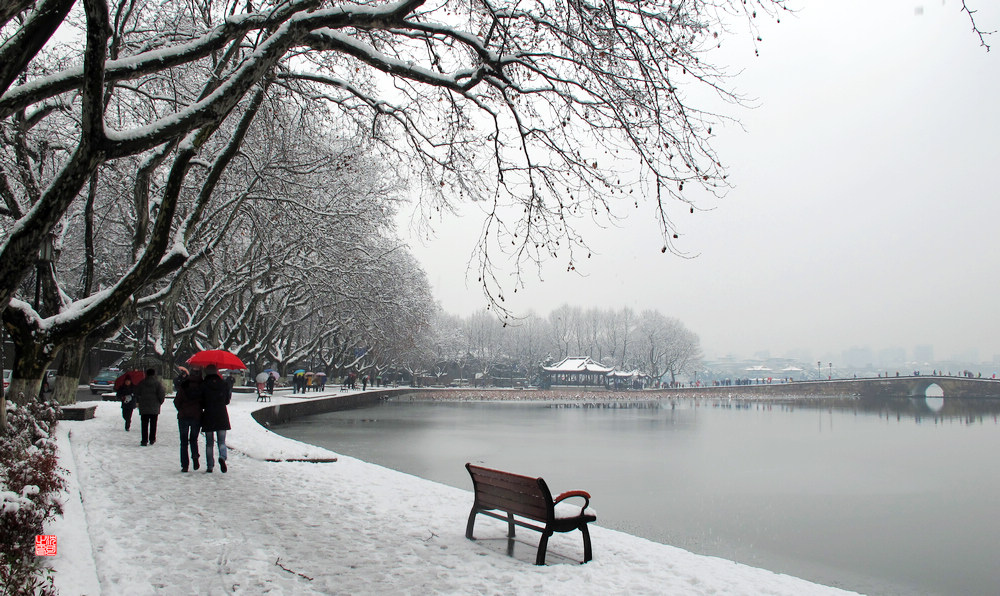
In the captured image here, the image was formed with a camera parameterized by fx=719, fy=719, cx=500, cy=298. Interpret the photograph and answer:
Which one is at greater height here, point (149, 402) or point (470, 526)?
point (149, 402)

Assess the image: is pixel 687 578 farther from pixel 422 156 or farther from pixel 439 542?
pixel 422 156

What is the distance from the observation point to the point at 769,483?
16.3 meters

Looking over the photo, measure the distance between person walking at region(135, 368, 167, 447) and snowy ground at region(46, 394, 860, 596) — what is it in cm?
310

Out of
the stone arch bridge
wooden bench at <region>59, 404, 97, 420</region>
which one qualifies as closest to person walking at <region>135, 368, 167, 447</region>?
wooden bench at <region>59, 404, 97, 420</region>

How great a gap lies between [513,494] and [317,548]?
70.7 inches

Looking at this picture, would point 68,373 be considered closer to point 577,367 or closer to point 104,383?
point 104,383

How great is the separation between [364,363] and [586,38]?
185 ft

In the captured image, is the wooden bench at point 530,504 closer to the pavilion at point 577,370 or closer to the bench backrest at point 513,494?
the bench backrest at point 513,494

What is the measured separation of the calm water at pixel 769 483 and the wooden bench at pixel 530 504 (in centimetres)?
378

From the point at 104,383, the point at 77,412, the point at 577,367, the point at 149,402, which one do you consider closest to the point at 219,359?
the point at 77,412

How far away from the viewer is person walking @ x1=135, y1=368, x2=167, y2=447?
522 inches

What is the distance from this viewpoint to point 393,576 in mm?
5605

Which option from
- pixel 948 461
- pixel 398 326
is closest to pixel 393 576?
pixel 948 461

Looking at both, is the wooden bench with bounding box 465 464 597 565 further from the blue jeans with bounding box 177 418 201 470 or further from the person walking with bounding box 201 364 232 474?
the blue jeans with bounding box 177 418 201 470
